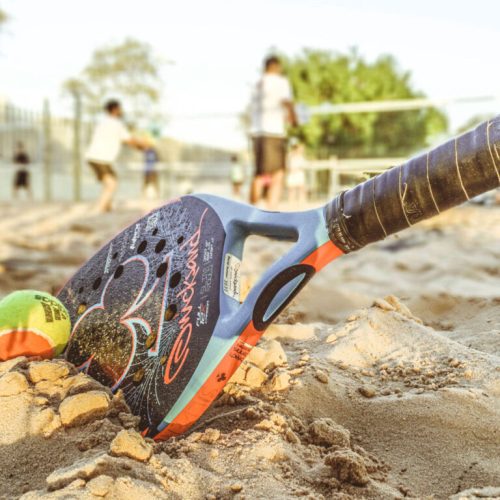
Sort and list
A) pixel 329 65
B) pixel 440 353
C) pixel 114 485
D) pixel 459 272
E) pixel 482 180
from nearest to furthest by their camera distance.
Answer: pixel 114 485, pixel 482 180, pixel 440 353, pixel 459 272, pixel 329 65

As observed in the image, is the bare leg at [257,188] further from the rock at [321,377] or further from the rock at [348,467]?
the rock at [348,467]

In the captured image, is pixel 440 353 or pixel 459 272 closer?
pixel 440 353

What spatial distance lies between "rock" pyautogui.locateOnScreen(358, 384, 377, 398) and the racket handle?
1.20 feet

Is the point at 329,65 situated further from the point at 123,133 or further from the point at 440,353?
the point at 440,353

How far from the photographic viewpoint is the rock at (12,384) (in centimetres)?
139

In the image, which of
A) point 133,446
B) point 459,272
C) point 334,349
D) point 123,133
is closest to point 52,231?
point 123,133

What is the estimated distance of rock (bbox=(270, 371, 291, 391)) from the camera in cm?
154

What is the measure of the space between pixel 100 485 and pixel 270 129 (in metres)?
4.90

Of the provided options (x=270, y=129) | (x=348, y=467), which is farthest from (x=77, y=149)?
(x=348, y=467)

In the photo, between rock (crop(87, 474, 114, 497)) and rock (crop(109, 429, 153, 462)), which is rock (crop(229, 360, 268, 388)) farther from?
rock (crop(87, 474, 114, 497))

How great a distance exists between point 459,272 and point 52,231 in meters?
4.16

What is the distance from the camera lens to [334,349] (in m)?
1.84

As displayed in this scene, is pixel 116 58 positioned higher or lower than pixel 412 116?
higher

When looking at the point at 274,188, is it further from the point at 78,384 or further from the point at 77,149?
the point at 77,149
